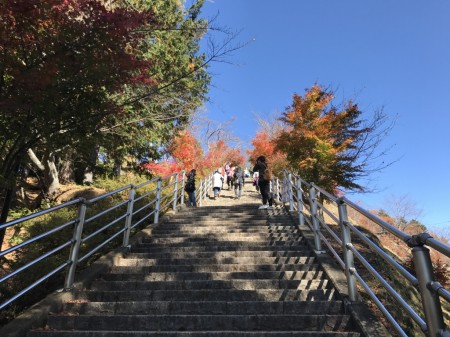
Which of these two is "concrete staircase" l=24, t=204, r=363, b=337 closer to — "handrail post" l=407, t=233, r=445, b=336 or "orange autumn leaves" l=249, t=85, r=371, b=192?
"handrail post" l=407, t=233, r=445, b=336

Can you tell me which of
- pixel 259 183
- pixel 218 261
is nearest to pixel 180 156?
pixel 259 183

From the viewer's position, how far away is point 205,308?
359cm

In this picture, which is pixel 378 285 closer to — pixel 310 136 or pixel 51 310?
pixel 51 310

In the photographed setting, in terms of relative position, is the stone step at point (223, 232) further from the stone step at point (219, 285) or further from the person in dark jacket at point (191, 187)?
the person in dark jacket at point (191, 187)

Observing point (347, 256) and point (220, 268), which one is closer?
point (347, 256)

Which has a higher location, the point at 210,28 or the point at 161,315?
the point at 210,28

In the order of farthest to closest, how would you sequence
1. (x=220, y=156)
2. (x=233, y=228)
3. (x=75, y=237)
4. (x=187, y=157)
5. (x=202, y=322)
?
(x=220, y=156), (x=187, y=157), (x=233, y=228), (x=75, y=237), (x=202, y=322)

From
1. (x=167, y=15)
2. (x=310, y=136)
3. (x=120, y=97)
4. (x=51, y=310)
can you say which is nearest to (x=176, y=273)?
(x=51, y=310)

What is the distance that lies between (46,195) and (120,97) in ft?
22.4

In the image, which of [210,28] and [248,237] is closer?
[210,28]

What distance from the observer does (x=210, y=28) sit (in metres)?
4.67

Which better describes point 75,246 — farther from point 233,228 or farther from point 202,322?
point 233,228

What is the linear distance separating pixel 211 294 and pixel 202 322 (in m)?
0.65

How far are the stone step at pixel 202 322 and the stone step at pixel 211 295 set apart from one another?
59 cm
